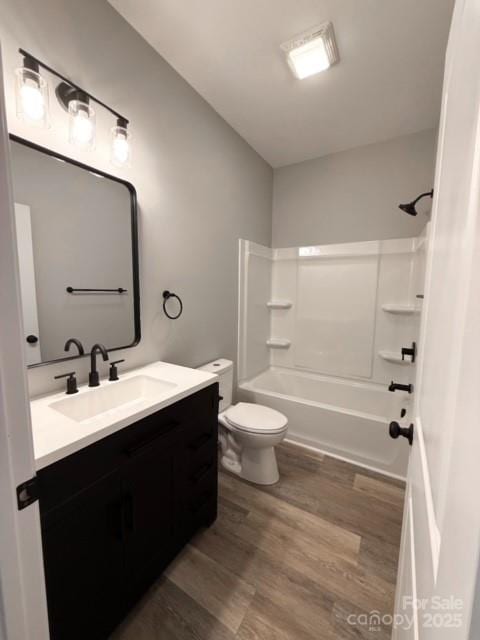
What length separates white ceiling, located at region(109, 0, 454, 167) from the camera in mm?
1296

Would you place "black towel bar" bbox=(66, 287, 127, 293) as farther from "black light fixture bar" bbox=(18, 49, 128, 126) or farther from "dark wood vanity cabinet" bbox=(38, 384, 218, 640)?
"black light fixture bar" bbox=(18, 49, 128, 126)

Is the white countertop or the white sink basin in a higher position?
the white countertop

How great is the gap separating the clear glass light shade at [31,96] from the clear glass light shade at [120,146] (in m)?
0.30

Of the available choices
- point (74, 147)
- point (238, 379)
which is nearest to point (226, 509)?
point (238, 379)

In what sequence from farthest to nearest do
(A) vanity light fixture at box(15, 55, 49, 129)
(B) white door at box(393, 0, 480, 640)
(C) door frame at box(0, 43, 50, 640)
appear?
(A) vanity light fixture at box(15, 55, 49, 129), (C) door frame at box(0, 43, 50, 640), (B) white door at box(393, 0, 480, 640)

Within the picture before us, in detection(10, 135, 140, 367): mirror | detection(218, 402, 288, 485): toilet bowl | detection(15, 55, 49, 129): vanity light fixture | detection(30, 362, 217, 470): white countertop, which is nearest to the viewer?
detection(30, 362, 217, 470): white countertop

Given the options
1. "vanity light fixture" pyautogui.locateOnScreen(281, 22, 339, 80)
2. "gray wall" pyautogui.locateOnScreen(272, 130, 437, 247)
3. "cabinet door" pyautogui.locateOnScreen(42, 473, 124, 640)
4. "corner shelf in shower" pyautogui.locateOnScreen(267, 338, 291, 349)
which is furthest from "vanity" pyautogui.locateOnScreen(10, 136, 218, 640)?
"gray wall" pyautogui.locateOnScreen(272, 130, 437, 247)

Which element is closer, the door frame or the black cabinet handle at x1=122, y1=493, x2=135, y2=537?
the door frame

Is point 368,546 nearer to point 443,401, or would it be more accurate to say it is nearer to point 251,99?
point 443,401

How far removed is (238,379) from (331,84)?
237cm


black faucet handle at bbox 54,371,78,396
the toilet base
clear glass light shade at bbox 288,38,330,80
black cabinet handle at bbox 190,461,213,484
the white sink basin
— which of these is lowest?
the toilet base

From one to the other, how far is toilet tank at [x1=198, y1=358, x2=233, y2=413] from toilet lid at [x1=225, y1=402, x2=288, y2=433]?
0.35 ft

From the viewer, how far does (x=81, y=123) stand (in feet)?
3.79

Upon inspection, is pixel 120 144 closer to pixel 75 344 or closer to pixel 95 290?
pixel 95 290
